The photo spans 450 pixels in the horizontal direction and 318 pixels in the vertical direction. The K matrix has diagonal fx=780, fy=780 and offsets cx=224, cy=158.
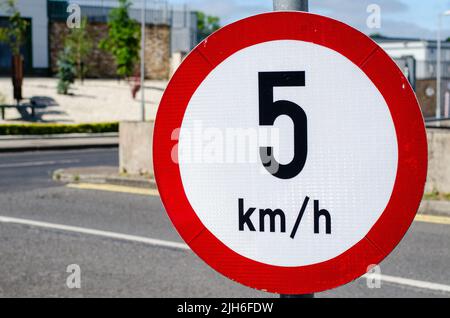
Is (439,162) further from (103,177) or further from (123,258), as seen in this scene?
(103,177)

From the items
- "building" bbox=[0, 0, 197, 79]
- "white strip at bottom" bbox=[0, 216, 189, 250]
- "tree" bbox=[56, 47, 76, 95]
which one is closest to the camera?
"white strip at bottom" bbox=[0, 216, 189, 250]

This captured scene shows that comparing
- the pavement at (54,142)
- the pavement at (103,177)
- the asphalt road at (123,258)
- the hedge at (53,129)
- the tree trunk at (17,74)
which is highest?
the tree trunk at (17,74)

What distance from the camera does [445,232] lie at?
369 inches

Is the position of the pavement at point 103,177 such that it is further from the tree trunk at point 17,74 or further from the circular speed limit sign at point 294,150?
the tree trunk at point 17,74

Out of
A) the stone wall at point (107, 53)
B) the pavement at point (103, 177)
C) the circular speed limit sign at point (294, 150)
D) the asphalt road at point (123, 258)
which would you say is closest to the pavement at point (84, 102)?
the stone wall at point (107, 53)

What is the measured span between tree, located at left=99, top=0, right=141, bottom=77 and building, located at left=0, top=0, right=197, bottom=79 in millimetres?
4009

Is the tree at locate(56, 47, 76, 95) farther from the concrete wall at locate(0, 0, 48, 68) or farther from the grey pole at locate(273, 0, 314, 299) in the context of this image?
the grey pole at locate(273, 0, 314, 299)

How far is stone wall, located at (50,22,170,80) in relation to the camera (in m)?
56.9

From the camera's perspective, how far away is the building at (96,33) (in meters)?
55.7

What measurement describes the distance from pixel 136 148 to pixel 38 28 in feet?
142

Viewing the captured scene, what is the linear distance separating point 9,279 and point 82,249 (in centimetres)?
136

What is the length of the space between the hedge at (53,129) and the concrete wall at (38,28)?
22.9 meters

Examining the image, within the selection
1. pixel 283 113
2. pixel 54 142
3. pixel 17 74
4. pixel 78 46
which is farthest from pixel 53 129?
pixel 283 113

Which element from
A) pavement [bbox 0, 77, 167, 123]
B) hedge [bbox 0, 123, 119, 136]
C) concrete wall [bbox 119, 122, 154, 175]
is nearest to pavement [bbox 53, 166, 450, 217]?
concrete wall [bbox 119, 122, 154, 175]
